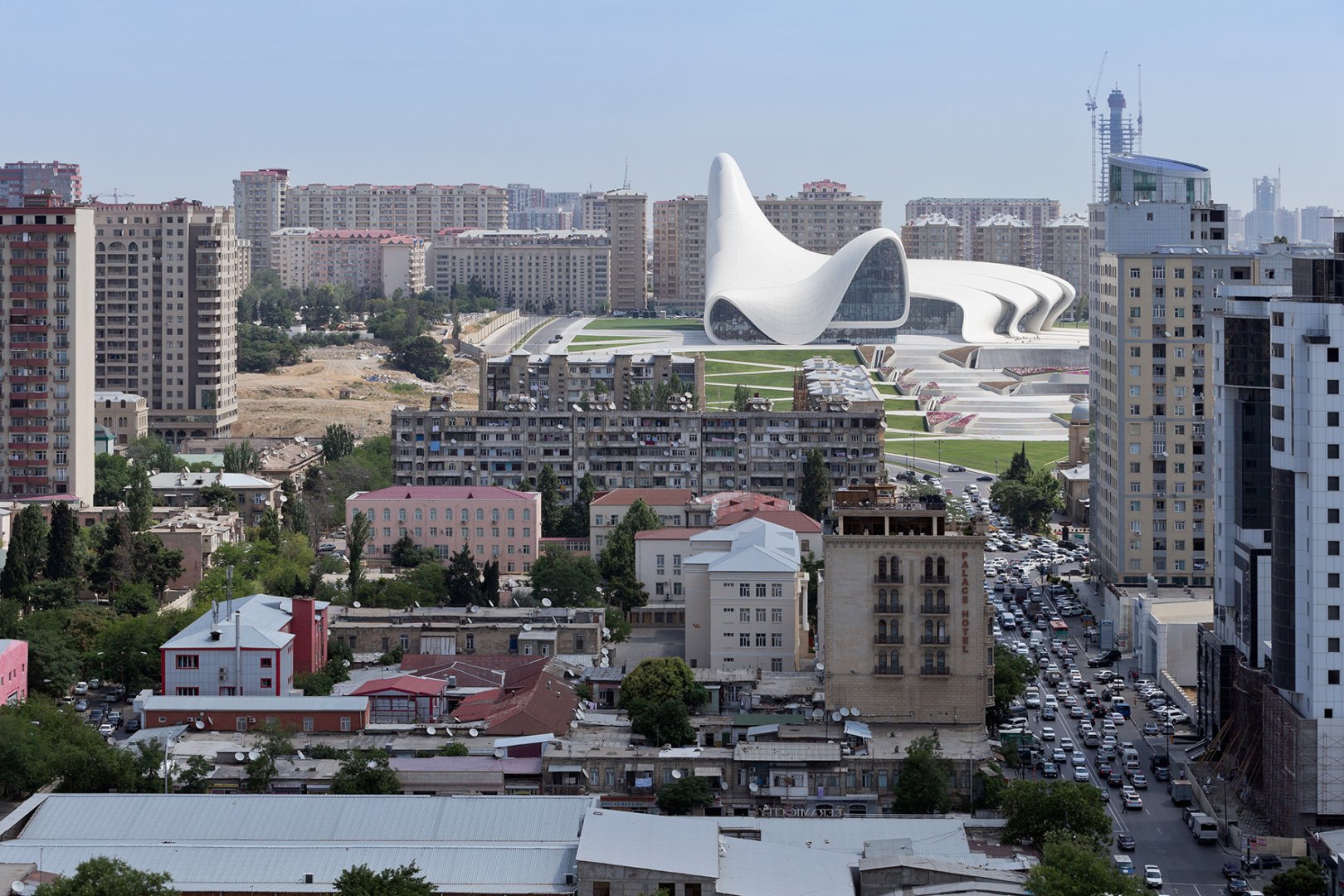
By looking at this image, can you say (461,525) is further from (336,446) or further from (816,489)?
(336,446)

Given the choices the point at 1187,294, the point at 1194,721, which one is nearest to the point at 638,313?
the point at 1187,294

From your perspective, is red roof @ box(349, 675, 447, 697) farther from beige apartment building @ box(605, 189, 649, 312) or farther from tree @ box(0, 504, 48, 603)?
beige apartment building @ box(605, 189, 649, 312)

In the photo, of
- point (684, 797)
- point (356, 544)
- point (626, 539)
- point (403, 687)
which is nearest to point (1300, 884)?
point (684, 797)

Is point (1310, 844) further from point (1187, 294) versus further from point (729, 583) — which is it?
point (1187, 294)

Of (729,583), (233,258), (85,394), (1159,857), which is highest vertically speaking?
(233,258)

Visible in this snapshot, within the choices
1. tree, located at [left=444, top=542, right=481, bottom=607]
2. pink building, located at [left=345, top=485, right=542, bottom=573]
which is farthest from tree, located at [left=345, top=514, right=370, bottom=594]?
tree, located at [left=444, top=542, right=481, bottom=607]

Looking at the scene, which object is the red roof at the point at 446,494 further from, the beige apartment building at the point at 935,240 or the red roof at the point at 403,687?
the beige apartment building at the point at 935,240
